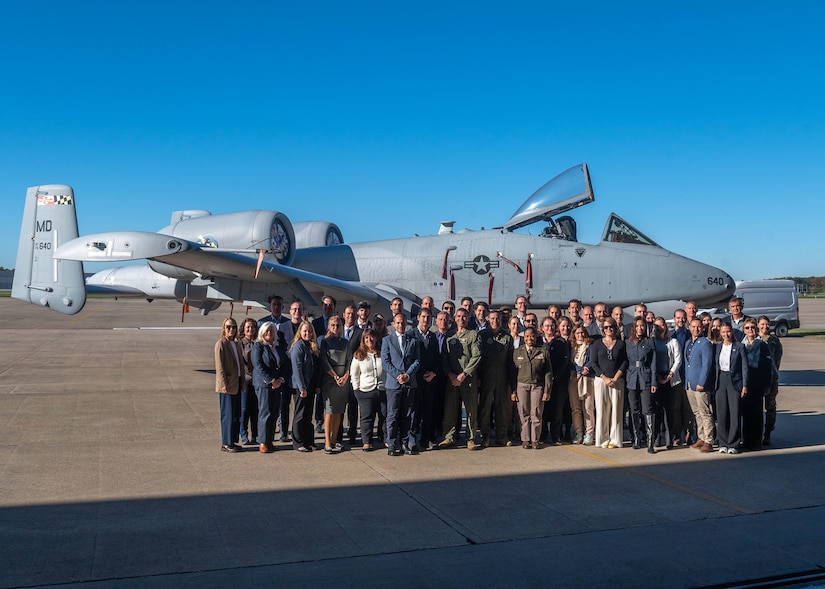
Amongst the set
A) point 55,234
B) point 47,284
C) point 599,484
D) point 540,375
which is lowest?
point 599,484

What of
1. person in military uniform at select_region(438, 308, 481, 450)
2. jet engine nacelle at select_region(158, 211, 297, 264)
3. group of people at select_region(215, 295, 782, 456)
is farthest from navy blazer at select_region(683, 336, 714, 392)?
jet engine nacelle at select_region(158, 211, 297, 264)

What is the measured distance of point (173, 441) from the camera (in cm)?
810

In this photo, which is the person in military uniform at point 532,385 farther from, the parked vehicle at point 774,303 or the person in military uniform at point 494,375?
the parked vehicle at point 774,303

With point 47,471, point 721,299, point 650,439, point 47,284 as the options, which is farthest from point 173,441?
point 721,299

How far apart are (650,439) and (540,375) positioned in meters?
1.43

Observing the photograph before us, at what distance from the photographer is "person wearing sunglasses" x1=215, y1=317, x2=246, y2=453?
24.8ft

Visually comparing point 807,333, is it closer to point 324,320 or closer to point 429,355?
point 324,320

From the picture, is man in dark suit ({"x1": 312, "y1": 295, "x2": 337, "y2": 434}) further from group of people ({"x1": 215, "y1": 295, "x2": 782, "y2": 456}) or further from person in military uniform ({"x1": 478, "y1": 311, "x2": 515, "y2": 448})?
person in military uniform ({"x1": 478, "y1": 311, "x2": 515, "y2": 448})

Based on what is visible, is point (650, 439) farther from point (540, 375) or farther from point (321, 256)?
point (321, 256)

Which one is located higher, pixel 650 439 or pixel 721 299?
pixel 721 299

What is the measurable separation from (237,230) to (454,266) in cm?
459

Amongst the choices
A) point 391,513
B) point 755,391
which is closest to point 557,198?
point 755,391

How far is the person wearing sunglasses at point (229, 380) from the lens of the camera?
24.8 ft

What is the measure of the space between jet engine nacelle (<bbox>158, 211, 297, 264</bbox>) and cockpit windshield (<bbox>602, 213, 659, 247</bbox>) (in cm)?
678
